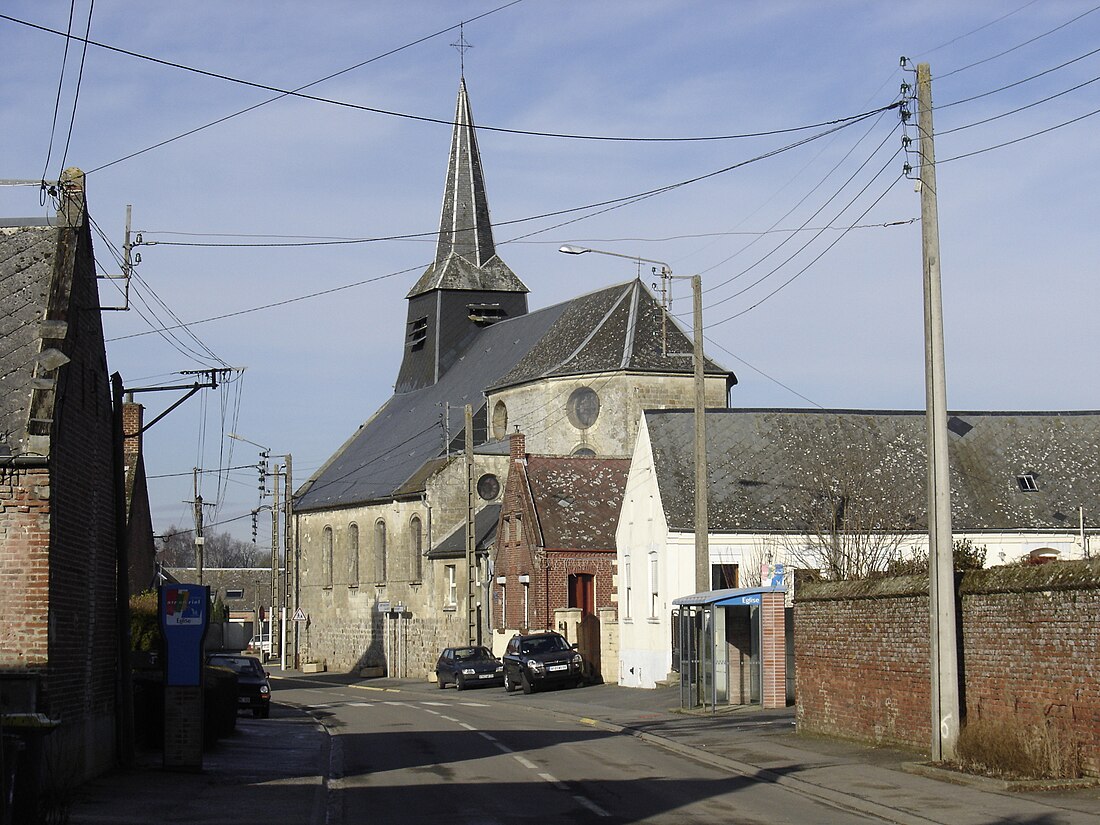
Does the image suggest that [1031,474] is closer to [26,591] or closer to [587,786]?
[587,786]

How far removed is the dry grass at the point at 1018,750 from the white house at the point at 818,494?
19.0 metres

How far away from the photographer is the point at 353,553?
7212cm

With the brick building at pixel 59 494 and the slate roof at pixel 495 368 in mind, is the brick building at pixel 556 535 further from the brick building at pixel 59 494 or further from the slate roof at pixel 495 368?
the brick building at pixel 59 494

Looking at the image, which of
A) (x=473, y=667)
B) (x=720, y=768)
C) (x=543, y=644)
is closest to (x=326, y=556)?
(x=473, y=667)

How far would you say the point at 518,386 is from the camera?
207ft

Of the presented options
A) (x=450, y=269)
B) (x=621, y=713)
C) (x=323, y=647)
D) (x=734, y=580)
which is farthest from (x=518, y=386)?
(x=621, y=713)

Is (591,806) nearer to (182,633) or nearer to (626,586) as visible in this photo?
(182,633)

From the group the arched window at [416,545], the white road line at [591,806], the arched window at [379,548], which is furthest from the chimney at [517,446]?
the white road line at [591,806]

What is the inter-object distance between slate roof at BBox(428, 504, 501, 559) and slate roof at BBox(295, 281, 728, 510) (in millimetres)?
3999

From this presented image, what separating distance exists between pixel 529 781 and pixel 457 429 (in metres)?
50.8

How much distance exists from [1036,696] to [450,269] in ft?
206

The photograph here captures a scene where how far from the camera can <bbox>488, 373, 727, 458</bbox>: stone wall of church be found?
2352 inches

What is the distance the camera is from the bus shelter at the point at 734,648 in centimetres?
2723

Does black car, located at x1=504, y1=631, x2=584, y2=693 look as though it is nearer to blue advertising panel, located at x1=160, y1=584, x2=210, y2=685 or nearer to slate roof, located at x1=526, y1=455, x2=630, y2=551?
slate roof, located at x1=526, y1=455, x2=630, y2=551
